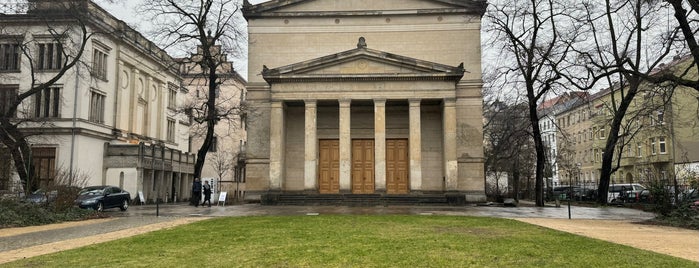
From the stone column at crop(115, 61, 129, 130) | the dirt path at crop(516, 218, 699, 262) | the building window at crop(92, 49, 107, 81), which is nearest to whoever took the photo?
the dirt path at crop(516, 218, 699, 262)

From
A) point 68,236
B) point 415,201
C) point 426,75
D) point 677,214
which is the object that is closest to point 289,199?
point 415,201

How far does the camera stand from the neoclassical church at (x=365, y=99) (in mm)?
32188

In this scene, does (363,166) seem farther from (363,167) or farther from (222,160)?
(222,160)

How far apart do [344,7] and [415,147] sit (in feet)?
39.1

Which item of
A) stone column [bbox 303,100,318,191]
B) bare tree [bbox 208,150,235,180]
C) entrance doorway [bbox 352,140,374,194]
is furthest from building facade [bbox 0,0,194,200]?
bare tree [bbox 208,150,235,180]

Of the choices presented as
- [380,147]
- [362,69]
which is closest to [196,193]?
[380,147]

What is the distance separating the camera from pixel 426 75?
3209 centimetres

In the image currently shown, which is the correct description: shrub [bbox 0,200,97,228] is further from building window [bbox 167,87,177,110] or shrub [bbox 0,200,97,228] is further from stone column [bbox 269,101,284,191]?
building window [bbox 167,87,177,110]

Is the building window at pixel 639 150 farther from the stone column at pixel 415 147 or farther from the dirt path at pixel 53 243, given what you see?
the dirt path at pixel 53 243

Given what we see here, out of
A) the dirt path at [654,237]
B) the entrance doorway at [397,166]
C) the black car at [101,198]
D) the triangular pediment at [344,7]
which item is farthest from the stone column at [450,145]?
the black car at [101,198]

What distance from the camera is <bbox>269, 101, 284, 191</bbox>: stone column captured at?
31.9 m

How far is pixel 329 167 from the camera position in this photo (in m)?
35.3

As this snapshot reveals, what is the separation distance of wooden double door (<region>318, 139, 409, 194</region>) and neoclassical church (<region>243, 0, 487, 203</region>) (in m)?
0.07

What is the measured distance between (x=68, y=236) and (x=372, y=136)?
2293 cm
